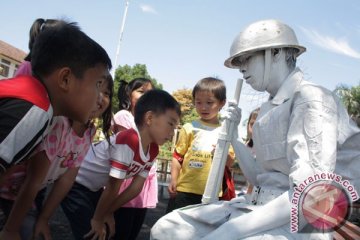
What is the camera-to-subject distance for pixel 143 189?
295 centimetres

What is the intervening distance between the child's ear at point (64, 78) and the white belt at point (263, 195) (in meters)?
1.06

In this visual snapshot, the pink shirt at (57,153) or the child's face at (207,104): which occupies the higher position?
the child's face at (207,104)

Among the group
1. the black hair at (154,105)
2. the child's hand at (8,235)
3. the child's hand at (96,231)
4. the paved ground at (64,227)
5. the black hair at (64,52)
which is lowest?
the paved ground at (64,227)

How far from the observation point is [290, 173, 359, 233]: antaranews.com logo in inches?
59.9

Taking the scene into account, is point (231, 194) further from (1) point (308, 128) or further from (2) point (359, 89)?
(2) point (359, 89)

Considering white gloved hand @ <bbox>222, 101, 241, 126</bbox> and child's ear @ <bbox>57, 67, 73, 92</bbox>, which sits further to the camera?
white gloved hand @ <bbox>222, 101, 241, 126</bbox>

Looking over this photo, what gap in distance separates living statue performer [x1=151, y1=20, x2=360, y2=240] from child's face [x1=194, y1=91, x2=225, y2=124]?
117 cm

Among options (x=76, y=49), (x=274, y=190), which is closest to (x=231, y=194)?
(x=274, y=190)

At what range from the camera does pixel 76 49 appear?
157cm

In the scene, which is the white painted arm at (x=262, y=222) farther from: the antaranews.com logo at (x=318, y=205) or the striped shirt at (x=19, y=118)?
the striped shirt at (x=19, y=118)

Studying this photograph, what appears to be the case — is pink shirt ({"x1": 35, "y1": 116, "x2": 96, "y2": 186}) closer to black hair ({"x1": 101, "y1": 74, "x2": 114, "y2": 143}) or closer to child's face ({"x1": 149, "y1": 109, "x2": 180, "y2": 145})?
black hair ({"x1": 101, "y1": 74, "x2": 114, "y2": 143})

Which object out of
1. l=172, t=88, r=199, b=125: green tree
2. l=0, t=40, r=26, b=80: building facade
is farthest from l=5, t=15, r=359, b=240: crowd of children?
l=0, t=40, r=26, b=80: building facade

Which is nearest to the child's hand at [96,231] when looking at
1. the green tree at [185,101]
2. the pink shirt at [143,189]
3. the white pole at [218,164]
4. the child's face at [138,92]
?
the pink shirt at [143,189]

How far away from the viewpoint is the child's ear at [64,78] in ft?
4.94
